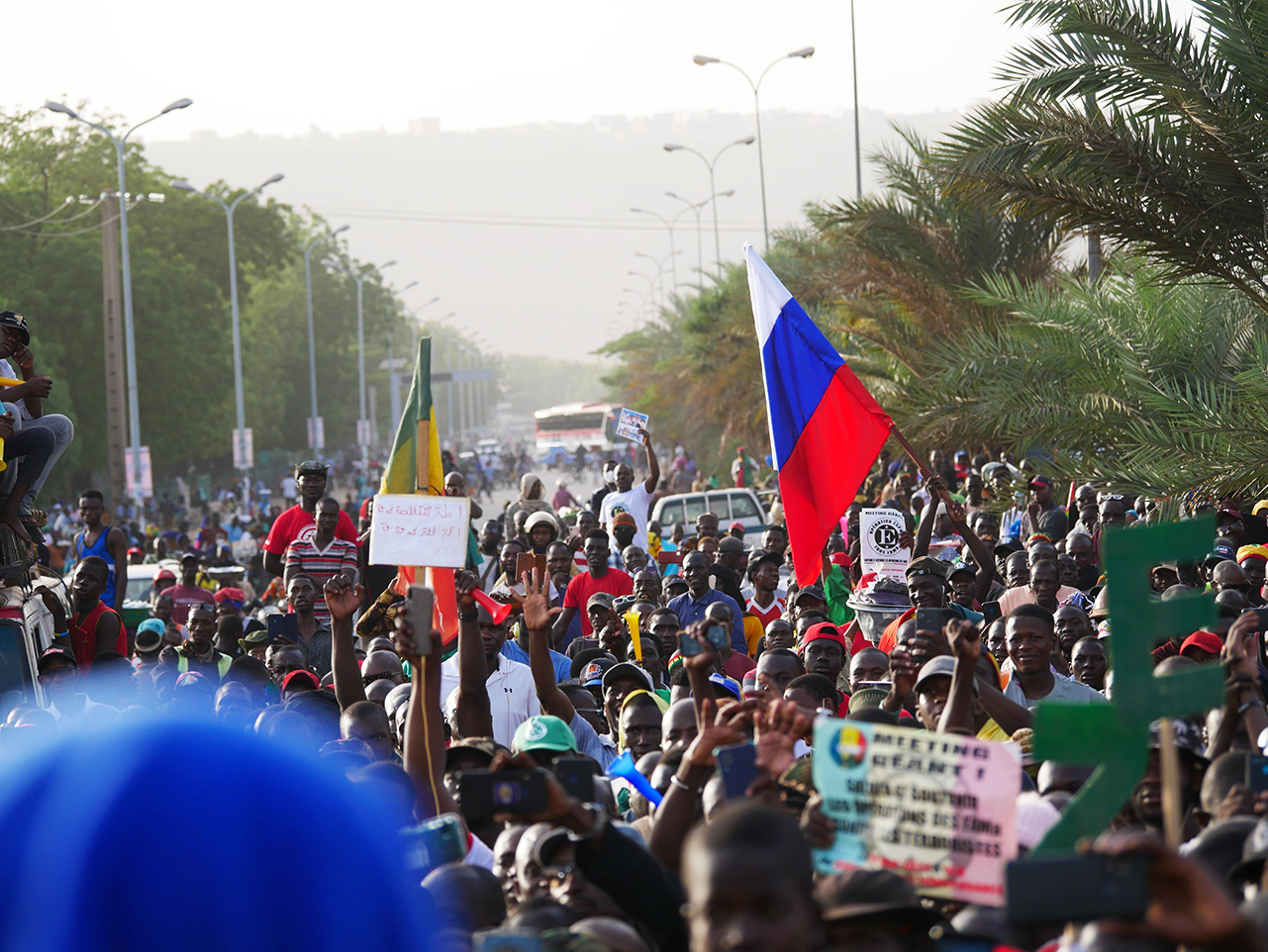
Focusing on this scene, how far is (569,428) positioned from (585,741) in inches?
2546

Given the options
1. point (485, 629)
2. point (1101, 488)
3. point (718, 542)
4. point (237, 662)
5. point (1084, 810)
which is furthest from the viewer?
point (718, 542)

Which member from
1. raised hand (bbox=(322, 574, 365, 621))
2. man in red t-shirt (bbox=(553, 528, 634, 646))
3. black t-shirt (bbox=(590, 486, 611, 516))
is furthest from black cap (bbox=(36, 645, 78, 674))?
black t-shirt (bbox=(590, 486, 611, 516))

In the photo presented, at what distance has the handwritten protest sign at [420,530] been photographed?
18.8 ft

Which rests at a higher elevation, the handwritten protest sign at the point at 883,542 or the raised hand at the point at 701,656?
the raised hand at the point at 701,656

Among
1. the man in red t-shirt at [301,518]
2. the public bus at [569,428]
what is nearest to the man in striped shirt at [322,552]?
the man in red t-shirt at [301,518]

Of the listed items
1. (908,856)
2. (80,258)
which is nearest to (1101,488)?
(908,856)

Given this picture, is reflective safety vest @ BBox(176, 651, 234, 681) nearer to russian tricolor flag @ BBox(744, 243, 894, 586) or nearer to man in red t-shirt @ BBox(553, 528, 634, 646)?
man in red t-shirt @ BBox(553, 528, 634, 646)

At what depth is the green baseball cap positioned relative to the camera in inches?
199

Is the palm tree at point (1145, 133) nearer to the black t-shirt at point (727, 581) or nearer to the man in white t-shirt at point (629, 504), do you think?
the black t-shirt at point (727, 581)

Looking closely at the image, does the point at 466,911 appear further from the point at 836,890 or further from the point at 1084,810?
the point at 1084,810

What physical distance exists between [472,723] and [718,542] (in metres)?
7.52

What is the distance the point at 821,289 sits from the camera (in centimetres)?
2425

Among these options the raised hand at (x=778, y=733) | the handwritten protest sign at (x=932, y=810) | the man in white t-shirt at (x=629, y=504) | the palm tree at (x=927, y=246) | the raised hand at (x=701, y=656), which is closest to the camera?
the handwritten protest sign at (x=932, y=810)

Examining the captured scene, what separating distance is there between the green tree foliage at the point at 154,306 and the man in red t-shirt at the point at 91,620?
90.7 ft
